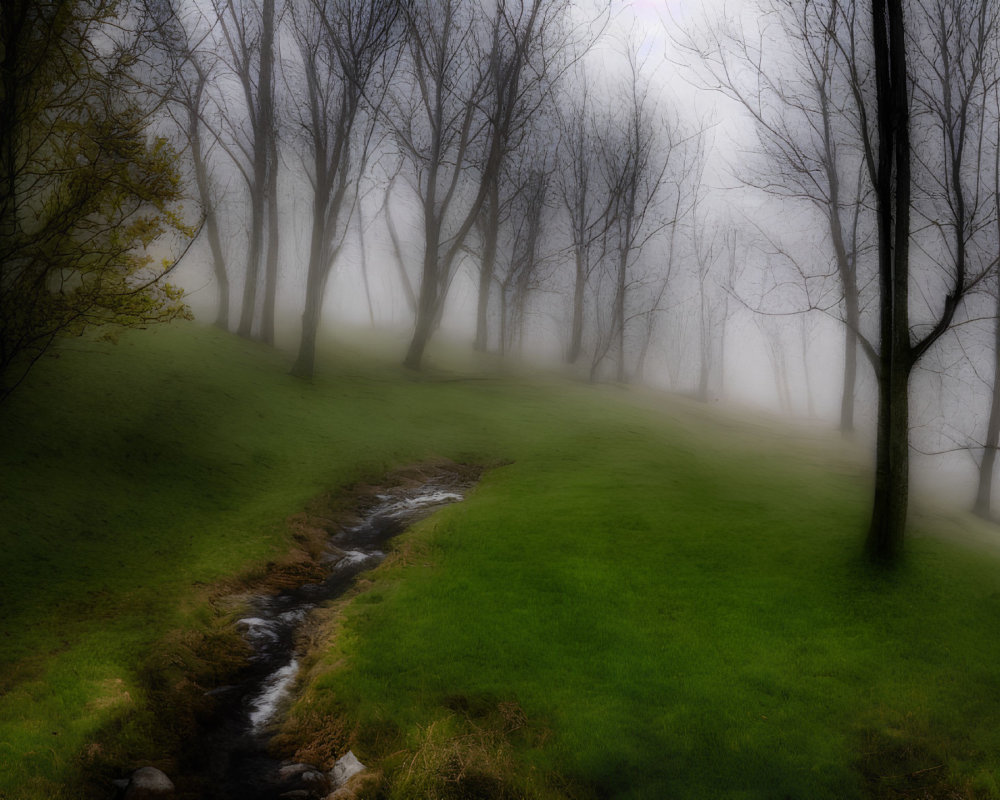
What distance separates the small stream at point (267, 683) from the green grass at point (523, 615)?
20.1 inches

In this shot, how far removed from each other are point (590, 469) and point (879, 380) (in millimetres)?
6966

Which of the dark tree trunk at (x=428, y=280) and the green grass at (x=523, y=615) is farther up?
the dark tree trunk at (x=428, y=280)

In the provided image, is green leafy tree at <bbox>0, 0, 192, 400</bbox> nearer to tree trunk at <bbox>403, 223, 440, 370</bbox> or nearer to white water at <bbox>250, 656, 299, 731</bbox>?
white water at <bbox>250, 656, 299, 731</bbox>

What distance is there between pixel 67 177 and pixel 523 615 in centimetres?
1027

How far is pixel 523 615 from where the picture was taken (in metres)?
8.53

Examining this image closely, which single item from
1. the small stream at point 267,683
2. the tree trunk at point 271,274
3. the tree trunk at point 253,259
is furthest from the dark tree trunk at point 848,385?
the tree trunk at point 253,259

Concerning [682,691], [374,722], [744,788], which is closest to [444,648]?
[374,722]

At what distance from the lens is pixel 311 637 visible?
8469 millimetres

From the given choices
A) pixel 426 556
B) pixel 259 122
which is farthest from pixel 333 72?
pixel 426 556

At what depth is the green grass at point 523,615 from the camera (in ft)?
19.8

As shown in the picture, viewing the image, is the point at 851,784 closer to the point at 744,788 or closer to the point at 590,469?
the point at 744,788

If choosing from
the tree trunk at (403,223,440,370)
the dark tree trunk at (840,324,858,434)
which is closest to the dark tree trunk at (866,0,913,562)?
the tree trunk at (403,223,440,370)

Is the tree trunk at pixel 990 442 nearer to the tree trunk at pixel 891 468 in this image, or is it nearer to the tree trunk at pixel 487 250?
the tree trunk at pixel 891 468

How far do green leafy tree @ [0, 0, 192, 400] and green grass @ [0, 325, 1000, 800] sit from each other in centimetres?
283
